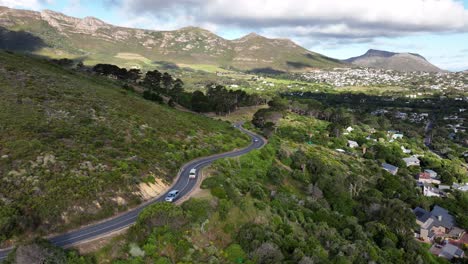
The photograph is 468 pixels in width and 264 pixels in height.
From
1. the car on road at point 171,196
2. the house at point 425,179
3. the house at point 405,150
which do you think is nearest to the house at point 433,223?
the house at point 425,179

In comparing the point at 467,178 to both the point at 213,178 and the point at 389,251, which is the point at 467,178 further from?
the point at 213,178

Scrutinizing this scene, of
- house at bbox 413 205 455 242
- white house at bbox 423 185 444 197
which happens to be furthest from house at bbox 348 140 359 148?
house at bbox 413 205 455 242

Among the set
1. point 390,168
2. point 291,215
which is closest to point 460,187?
point 390,168

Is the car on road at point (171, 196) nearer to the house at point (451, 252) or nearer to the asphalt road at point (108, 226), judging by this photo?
the asphalt road at point (108, 226)

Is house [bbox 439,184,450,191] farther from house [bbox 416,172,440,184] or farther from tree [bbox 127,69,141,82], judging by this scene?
tree [bbox 127,69,141,82]

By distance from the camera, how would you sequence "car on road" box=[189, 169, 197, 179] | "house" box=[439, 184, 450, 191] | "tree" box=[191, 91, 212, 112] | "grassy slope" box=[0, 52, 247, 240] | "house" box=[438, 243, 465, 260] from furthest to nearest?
"tree" box=[191, 91, 212, 112]
"house" box=[439, 184, 450, 191]
"house" box=[438, 243, 465, 260]
"car on road" box=[189, 169, 197, 179]
"grassy slope" box=[0, 52, 247, 240]

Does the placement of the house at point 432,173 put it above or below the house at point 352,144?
below
